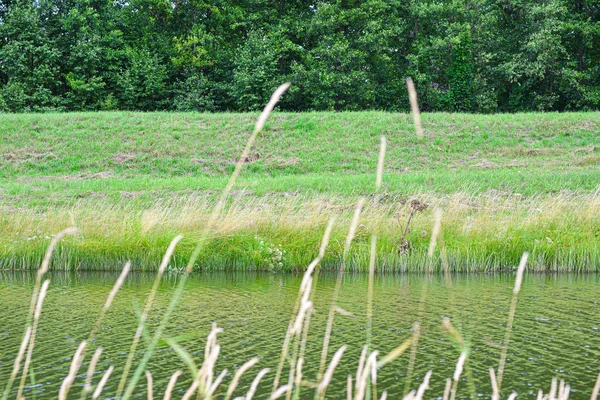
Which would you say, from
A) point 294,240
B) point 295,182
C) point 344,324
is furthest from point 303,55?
point 344,324

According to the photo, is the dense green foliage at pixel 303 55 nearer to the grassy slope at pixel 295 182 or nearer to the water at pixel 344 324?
the grassy slope at pixel 295 182

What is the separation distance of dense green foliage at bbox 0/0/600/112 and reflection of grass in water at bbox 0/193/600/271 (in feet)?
80.1

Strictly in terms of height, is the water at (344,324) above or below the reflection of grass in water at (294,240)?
below

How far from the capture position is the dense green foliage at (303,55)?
3712cm

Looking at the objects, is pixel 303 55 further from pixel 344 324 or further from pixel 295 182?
pixel 344 324

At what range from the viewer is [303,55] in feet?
128

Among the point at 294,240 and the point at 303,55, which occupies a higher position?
the point at 303,55

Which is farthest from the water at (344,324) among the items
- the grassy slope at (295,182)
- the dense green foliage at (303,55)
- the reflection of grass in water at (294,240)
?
the dense green foliage at (303,55)

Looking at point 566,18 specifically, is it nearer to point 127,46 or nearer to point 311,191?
point 127,46

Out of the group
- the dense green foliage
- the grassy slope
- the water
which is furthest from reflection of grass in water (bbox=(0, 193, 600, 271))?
the dense green foliage

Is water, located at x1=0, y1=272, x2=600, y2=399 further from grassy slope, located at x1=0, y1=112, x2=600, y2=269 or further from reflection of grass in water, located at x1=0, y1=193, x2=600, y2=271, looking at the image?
grassy slope, located at x1=0, y1=112, x2=600, y2=269

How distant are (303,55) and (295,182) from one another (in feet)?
70.5

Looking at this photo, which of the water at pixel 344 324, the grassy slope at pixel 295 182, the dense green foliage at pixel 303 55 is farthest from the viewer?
the dense green foliage at pixel 303 55

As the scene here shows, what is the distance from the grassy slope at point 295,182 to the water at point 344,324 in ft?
2.98
